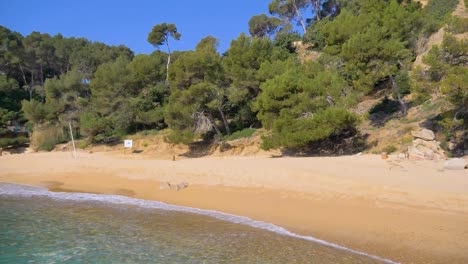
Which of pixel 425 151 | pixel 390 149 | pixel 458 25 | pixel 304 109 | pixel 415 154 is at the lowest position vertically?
pixel 415 154

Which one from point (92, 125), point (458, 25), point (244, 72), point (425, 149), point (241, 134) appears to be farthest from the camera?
point (92, 125)

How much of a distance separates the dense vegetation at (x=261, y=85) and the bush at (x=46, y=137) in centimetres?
9

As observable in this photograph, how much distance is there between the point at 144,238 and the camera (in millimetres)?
8164

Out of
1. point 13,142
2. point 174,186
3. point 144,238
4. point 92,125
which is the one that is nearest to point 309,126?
point 174,186

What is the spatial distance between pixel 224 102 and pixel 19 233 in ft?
70.5

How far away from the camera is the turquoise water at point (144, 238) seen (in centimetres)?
686

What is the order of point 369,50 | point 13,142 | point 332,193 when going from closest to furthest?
point 332,193, point 369,50, point 13,142

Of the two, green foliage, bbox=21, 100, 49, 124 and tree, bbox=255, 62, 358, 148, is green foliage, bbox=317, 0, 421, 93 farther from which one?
green foliage, bbox=21, 100, 49, 124

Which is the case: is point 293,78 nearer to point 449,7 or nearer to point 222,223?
point 222,223

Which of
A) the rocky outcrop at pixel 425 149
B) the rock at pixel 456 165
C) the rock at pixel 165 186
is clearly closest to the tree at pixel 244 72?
the rocky outcrop at pixel 425 149

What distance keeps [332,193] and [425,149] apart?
6.26 m

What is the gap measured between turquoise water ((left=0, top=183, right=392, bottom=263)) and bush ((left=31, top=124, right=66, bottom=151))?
22151 mm

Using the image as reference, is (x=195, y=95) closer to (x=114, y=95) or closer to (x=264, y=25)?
(x=114, y=95)

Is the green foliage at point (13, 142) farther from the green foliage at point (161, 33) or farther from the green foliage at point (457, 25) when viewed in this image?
the green foliage at point (457, 25)
